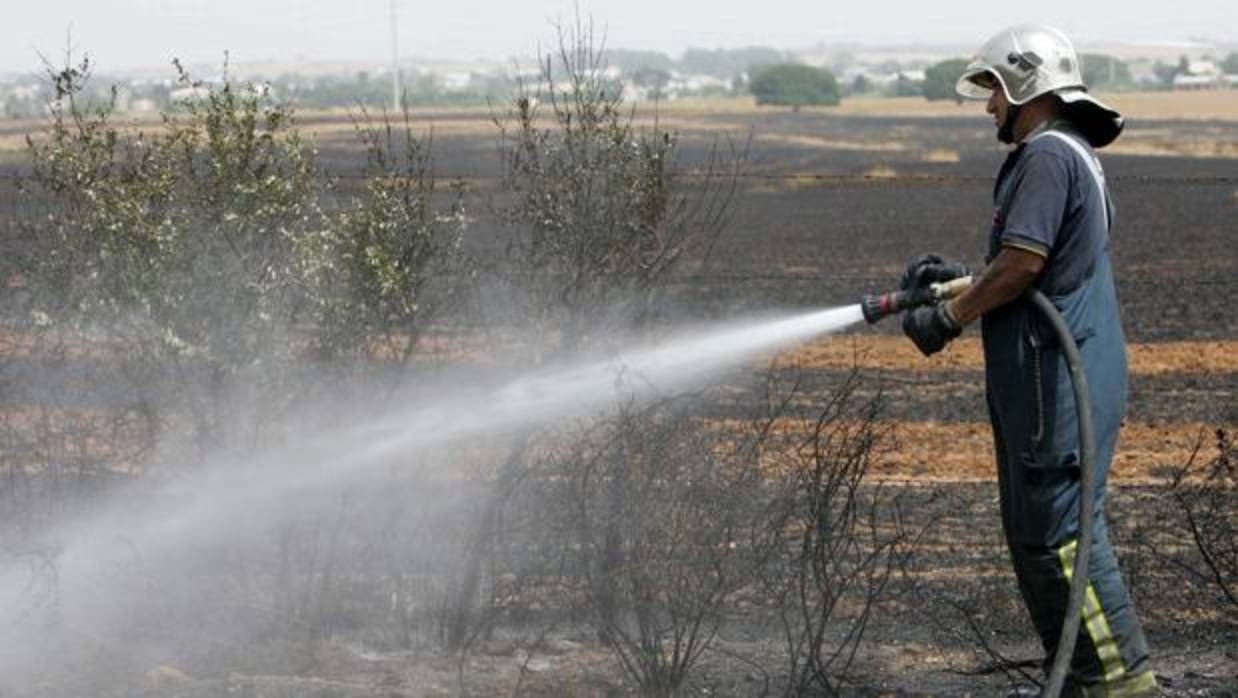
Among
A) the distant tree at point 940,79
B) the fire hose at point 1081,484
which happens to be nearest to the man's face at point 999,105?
the fire hose at point 1081,484

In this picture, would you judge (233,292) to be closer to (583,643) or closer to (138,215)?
(138,215)

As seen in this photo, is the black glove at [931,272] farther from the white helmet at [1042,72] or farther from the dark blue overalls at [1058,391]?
the white helmet at [1042,72]

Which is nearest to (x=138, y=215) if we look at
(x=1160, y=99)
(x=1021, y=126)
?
(x=1021, y=126)

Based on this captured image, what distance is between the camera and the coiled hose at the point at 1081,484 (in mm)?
5508

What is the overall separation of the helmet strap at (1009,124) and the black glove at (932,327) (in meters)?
0.55

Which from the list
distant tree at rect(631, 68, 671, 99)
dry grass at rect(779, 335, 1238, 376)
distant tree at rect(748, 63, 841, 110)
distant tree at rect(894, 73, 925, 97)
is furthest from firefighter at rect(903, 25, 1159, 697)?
distant tree at rect(894, 73, 925, 97)

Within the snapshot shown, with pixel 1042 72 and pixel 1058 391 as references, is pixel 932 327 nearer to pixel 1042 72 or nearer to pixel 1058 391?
pixel 1058 391

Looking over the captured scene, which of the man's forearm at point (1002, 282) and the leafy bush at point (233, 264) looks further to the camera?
the leafy bush at point (233, 264)

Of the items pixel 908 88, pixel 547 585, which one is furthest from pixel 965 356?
pixel 908 88

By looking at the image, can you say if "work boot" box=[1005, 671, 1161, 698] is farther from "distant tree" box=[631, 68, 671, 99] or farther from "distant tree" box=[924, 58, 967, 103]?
"distant tree" box=[924, 58, 967, 103]

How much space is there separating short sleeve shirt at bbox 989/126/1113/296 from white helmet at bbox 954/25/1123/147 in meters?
0.11

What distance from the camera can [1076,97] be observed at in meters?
5.71

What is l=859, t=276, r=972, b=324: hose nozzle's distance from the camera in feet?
19.1

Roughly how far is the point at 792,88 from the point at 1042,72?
129 m
